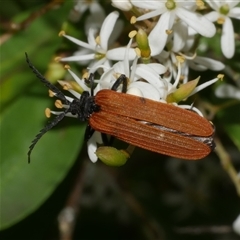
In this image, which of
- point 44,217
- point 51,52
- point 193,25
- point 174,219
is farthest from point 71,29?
point 174,219

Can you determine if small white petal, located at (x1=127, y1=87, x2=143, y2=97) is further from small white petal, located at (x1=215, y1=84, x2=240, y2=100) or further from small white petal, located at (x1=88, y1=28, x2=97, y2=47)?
small white petal, located at (x1=215, y1=84, x2=240, y2=100)

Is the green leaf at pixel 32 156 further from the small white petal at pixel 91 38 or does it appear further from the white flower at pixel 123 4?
the white flower at pixel 123 4

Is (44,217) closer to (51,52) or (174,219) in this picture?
(51,52)

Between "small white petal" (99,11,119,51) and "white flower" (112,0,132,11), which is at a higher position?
"white flower" (112,0,132,11)

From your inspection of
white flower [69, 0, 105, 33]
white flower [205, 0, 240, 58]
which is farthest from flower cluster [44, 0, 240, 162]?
white flower [69, 0, 105, 33]

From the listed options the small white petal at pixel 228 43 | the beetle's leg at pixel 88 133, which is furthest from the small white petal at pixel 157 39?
the beetle's leg at pixel 88 133

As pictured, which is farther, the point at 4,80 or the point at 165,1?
the point at 4,80
